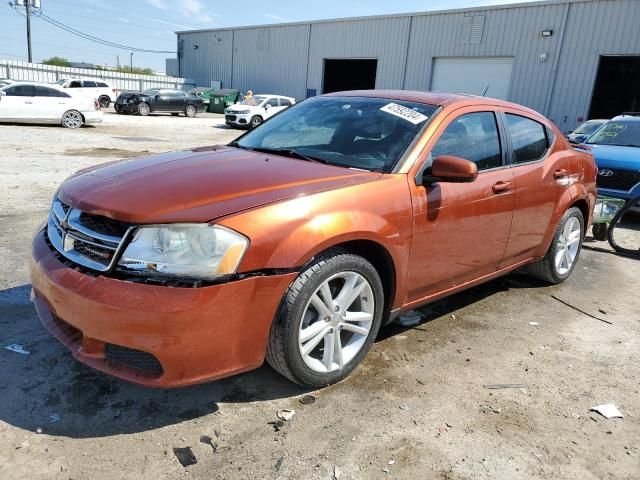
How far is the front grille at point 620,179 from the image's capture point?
7406 millimetres

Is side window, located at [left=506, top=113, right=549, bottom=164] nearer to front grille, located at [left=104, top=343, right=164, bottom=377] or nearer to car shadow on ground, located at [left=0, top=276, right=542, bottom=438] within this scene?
car shadow on ground, located at [left=0, top=276, right=542, bottom=438]

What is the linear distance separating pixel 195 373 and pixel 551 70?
2311cm

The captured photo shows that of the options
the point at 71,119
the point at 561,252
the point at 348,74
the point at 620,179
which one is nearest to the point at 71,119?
the point at 71,119

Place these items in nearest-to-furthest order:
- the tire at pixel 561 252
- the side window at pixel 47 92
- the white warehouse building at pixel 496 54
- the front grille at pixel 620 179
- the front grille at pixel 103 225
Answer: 1. the front grille at pixel 103 225
2. the tire at pixel 561 252
3. the front grille at pixel 620 179
4. the side window at pixel 47 92
5. the white warehouse building at pixel 496 54

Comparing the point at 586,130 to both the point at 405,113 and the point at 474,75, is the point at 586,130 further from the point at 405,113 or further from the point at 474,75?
the point at 474,75

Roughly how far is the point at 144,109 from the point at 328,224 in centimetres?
2697

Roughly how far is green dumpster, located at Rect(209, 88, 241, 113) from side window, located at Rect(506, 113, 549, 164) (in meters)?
30.5

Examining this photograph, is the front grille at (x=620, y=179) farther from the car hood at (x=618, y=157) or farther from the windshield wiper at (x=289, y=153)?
the windshield wiper at (x=289, y=153)

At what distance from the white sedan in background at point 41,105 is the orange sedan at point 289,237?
15.9 meters

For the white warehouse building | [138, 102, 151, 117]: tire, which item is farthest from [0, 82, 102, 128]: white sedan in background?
the white warehouse building

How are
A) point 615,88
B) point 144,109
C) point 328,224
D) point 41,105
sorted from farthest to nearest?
point 144,109, point 615,88, point 41,105, point 328,224

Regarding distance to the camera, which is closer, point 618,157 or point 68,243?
point 68,243

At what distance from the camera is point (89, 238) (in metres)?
2.43

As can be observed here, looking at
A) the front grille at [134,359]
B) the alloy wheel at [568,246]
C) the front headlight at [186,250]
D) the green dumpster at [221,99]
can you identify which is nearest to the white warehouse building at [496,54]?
the green dumpster at [221,99]
